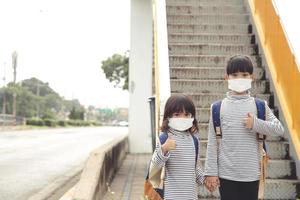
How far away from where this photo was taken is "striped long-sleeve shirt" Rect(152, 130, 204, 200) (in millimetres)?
3760

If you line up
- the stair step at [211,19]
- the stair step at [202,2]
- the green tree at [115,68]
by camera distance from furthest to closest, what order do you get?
the green tree at [115,68], the stair step at [202,2], the stair step at [211,19]

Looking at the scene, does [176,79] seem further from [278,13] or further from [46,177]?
[46,177]

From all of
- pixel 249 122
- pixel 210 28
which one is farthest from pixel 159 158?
pixel 210 28

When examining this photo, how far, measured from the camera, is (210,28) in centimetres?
1012

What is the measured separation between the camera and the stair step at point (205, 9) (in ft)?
35.3

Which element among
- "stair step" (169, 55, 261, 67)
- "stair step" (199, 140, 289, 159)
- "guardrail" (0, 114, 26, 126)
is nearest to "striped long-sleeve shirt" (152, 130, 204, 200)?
"stair step" (199, 140, 289, 159)

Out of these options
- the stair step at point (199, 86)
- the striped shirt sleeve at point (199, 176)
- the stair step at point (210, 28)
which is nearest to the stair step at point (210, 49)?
the stair step at point (210, 28)

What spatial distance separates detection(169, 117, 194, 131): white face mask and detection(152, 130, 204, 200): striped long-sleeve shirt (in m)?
0.07

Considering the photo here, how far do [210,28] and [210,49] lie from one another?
2.83 ft

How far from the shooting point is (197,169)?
3.91 metres

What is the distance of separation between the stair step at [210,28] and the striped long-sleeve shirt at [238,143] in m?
6.16

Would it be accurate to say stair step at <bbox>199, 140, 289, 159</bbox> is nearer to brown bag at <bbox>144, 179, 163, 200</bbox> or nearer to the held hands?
the held hands

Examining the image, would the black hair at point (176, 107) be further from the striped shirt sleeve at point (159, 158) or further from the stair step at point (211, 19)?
the stair step at point (211, 19)

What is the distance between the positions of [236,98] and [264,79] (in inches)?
186
